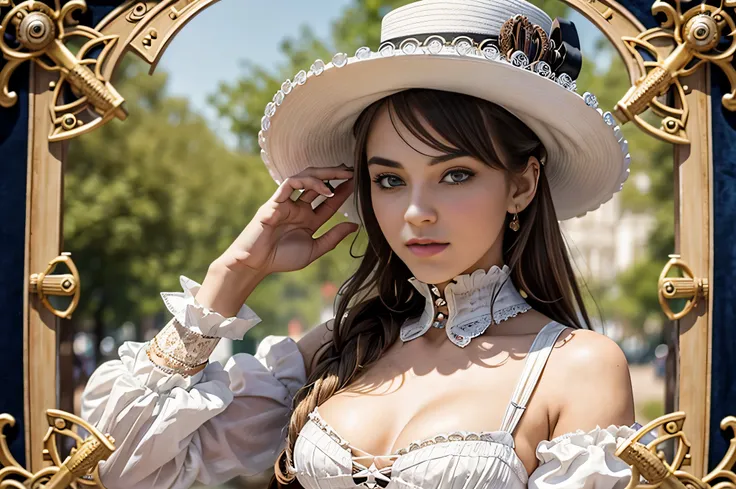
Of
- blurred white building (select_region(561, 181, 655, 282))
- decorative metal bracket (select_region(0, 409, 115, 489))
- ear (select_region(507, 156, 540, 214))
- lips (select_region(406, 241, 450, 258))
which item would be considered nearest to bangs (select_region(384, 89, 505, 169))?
ear (select_region(507, 156, 540, 214))

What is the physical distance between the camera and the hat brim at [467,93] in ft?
7.07

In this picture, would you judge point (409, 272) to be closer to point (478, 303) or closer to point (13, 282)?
point (478, 303)

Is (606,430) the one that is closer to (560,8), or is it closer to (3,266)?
(3,266)

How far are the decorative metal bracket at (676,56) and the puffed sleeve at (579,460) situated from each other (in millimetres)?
779

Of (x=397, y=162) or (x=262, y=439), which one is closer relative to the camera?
(x=397, y=162)

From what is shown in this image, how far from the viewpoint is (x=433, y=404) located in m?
2.27

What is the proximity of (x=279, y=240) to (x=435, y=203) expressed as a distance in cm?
57

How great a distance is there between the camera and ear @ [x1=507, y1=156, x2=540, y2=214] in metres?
2.34

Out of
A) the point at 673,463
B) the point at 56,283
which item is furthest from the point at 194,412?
the point at 673,463

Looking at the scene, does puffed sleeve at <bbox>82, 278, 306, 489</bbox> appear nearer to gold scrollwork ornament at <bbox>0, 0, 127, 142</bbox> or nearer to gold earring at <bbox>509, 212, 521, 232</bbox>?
gold scrollwork ornament at <bbox>0, 0, 127, 142</bbox>

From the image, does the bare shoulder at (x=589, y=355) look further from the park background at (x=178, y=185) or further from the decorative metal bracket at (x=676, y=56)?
the park background at (x=178, y=185)

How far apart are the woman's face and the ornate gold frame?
0.44 metres

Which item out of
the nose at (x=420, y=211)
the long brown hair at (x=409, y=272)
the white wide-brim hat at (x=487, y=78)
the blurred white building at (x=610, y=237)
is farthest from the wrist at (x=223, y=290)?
the blurred white building at (x=610, y=237)

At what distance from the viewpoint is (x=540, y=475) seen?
210 cm
